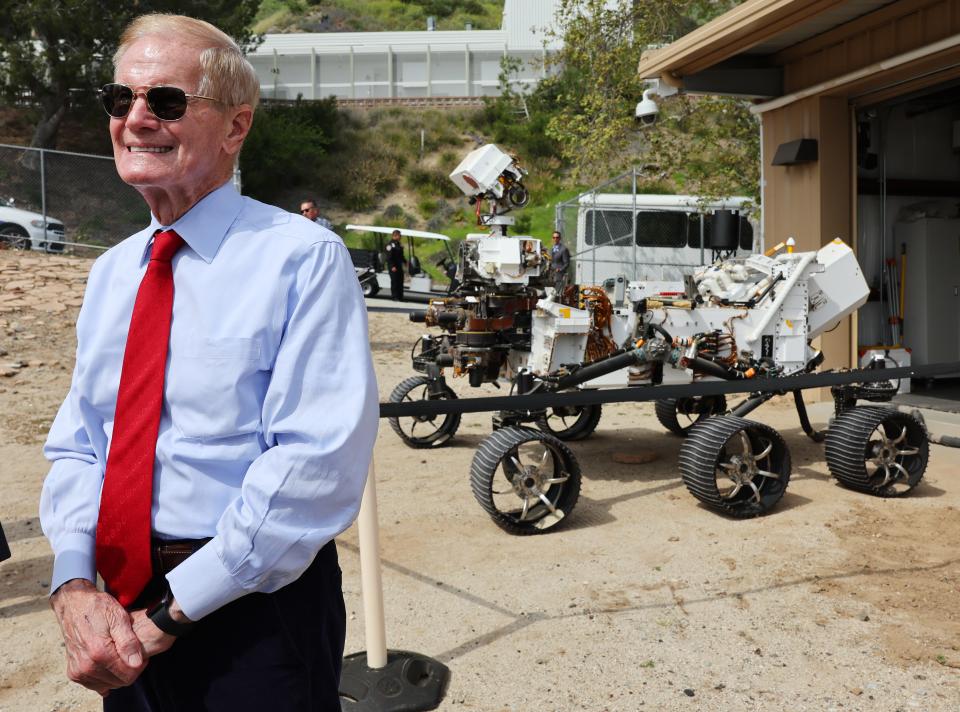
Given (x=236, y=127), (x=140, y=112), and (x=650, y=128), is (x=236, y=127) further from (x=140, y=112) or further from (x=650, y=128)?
(x=650, y=128)

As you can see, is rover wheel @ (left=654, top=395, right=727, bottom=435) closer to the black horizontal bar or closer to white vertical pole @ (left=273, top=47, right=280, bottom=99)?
the black horizontal bar

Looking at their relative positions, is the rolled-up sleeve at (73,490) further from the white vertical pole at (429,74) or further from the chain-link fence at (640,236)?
the white vertical pole at (429,74)

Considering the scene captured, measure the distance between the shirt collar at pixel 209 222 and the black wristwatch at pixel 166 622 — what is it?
1.99 ft

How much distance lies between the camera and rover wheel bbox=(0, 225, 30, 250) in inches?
661

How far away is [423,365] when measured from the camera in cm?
721

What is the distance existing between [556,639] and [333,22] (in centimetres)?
6647

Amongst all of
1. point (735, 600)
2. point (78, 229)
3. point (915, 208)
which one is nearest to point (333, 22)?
point (78, 229)

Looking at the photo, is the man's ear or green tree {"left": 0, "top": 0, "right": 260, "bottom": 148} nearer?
the man's ear

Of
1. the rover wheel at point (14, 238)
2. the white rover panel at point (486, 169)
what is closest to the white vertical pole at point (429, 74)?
the rover wheel at point (14, 238)

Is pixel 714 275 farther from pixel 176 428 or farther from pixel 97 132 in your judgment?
pixel 97 132

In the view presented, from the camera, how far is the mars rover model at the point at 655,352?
17.9 ft

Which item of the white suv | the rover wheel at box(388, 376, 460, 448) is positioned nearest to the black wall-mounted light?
the rover wheel at box(388, 376, 460, 448)

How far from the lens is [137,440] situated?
159 cm

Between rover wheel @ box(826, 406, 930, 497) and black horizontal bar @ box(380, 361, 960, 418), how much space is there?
100 cm
